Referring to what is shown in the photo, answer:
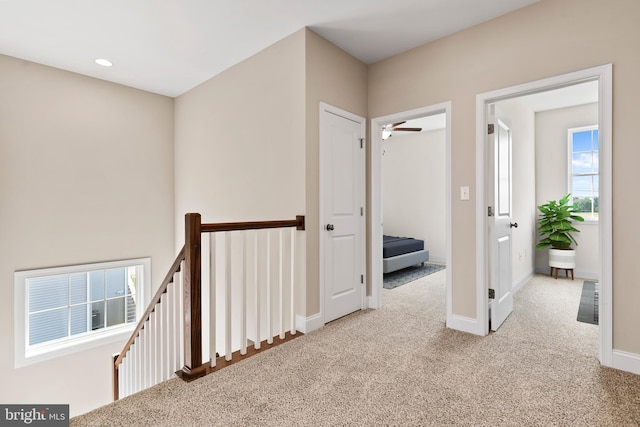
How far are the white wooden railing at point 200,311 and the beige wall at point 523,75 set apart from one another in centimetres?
151

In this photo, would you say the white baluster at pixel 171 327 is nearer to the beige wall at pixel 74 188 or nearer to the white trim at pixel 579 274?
the beige wall at pixel 74 188

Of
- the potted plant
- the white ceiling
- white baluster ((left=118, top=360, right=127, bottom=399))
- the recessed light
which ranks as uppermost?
the recessed light

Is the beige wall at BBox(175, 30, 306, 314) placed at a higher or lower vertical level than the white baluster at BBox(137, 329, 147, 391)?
higher

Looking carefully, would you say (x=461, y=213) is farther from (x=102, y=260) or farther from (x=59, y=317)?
(x=59, y=317)

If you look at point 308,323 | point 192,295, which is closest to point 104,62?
point 192,295

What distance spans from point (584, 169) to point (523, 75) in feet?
11.7

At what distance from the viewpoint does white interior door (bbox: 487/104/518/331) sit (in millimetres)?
2719

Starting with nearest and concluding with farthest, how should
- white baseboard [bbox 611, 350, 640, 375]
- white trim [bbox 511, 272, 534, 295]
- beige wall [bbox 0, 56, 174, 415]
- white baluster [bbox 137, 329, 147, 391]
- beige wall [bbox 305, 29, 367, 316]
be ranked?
white baseboard [bbox 611, 350, 640, 375] < white baluster [bbox 137, 329, 147, 391] < beige wall [bbox 305, 29, 367, 316] < beige wall [bbox 0, 56, 174, 415] < white trim [bbox 511, 272, 534, 295]

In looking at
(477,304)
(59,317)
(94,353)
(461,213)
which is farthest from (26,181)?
(477,304)

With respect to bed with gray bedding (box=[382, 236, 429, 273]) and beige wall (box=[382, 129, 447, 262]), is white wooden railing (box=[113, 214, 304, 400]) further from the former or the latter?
beige wall (box=[382, 129, 447, 262])

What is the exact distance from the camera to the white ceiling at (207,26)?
248 centimetres

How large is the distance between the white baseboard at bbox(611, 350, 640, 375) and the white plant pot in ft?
10.1

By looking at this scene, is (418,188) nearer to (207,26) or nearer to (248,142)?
(248,142)

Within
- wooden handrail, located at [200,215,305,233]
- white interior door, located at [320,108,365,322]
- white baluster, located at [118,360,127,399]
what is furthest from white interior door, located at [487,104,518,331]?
white baluster, located at [118,360,127,399]
